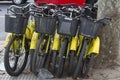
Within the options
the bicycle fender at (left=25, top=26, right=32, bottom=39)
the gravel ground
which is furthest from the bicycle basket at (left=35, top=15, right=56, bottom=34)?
the gravel ground

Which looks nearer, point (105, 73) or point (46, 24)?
point (46, 24)

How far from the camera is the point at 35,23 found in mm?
5461

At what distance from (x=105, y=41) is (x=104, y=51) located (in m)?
0.18

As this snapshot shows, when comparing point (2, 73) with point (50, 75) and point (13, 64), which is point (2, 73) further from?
point (50, 75)

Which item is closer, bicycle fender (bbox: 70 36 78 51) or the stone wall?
bicycle fender (bbox: 70 36 78 51)

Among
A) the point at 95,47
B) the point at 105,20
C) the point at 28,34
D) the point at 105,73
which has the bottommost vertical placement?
the point at 105,73

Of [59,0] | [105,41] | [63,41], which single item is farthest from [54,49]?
[59,0]

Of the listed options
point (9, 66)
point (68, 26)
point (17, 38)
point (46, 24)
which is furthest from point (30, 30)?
point (68, 26)

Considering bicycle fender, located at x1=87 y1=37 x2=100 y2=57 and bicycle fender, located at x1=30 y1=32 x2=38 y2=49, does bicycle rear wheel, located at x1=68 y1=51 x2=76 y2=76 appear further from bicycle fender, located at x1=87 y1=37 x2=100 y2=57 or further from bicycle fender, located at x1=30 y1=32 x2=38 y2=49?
bicycle fender, located at x1=30 y1=32 x2=38 y2=49

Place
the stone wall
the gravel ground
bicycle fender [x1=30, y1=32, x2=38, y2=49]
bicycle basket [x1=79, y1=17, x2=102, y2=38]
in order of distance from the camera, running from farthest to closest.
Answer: the stone wall, the gravel ground, bicycle fender [x1=30, y1=32, x2=38, y2=49], bicycle basket [x1=79, y1=17, x2=102, y2=38]

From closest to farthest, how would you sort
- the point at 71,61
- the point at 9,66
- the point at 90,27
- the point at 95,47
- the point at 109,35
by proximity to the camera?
the point at 90,27, the point at 95,47, the point at 71,61, the point at 9,66, the point at 109,35

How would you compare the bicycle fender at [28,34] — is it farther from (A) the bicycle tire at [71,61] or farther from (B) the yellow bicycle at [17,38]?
(A) the bicycle tire at [71,61]

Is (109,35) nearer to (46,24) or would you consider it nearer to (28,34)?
(46,24)

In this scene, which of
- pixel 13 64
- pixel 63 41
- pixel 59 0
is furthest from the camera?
pixel 59 0
